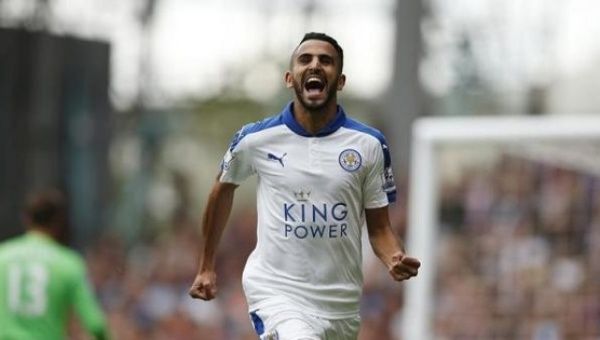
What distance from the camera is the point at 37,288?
507 inches

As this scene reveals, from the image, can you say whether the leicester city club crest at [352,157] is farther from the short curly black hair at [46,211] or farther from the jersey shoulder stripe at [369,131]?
the short curly black hair at [46,211]

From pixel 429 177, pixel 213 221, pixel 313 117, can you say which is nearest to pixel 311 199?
pixel 313 117

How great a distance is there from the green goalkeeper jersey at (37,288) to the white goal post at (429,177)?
14.1 ft

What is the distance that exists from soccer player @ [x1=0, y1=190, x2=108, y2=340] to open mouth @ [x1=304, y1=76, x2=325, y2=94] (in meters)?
4.47

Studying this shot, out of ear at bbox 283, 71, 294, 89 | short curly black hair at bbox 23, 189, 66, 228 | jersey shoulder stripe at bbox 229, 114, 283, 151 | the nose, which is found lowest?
short curly black hair at bbox 23, 189, 66, 228

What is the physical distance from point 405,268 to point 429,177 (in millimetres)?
8151

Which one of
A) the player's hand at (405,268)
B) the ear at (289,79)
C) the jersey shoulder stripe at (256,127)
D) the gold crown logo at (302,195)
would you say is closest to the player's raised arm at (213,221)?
the jersey shoulder stripe at (256,127)

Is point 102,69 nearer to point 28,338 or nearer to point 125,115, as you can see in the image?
point 125,115

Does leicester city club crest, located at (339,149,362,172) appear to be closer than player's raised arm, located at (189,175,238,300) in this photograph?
Yes

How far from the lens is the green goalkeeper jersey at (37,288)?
42.2 ft

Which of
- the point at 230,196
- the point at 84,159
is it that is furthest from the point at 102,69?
Answer: the point at 230,196

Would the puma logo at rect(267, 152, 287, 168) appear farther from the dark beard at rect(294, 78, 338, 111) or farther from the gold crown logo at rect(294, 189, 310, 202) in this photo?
the dark beard at rect(294, 78, 338, 111)

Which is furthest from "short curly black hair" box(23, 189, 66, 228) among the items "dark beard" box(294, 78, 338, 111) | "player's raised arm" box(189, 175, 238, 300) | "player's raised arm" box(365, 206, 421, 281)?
"dark beard" box(294, 78, 338, 111)

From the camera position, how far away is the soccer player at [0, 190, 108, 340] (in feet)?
42.1
